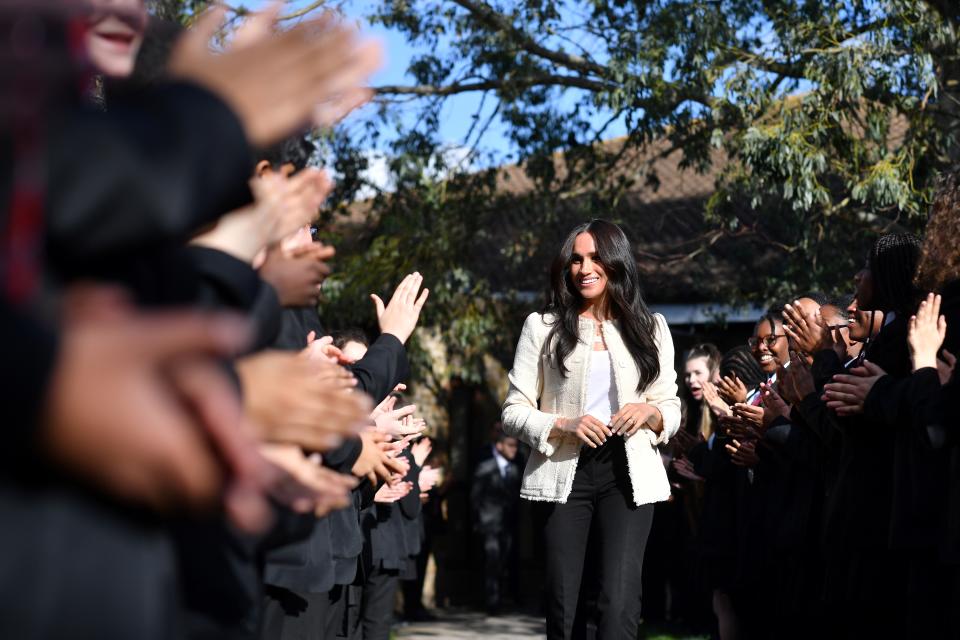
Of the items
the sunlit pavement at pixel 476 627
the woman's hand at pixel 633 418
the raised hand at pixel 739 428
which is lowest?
the sunlit pavement at pixel 476 627

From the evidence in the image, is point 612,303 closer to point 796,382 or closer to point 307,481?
point 796,382

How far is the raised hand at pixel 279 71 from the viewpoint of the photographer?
1805 millimetres

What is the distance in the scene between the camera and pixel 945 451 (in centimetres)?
463

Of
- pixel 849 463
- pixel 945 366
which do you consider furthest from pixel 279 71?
pixel 849 463

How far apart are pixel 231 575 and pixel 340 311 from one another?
12944 mm

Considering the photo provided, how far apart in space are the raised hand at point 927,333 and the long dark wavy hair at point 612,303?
6.19 ft

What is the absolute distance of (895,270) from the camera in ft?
17.8

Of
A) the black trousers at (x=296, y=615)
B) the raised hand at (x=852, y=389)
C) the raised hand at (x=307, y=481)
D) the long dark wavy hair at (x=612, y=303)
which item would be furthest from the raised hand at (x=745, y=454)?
the raised hand at (x=307, y=481)

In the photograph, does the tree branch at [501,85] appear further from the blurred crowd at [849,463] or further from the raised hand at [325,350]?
the raised hand at [325,350]

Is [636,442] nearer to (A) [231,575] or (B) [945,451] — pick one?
(B) [945,451]

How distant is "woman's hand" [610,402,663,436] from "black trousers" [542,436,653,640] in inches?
6.4

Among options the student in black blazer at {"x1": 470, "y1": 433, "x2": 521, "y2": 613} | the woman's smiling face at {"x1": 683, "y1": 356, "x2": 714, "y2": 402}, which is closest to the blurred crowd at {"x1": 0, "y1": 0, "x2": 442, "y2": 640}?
the woman's smiling face at {"x1": 683, "y1": 356, "x2": 714, "y2": 402}

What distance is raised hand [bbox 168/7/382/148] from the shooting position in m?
1.80

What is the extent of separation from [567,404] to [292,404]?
459 centimetres
